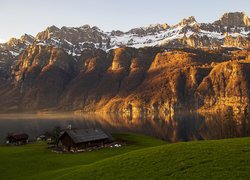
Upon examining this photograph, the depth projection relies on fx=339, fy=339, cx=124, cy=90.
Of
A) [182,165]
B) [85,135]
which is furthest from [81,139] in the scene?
[182,165]

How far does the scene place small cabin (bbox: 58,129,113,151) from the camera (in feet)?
280

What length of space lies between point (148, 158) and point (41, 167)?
24.5 meters

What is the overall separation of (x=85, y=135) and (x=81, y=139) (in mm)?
3423

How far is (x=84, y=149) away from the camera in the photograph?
281 ft

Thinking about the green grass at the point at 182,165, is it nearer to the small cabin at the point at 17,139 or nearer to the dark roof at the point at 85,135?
the dark roof at the point at 85,135

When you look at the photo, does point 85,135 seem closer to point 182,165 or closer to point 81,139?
point 81,139

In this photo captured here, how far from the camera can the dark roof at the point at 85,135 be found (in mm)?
86419

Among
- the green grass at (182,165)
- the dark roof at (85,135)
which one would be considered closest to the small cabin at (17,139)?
the dark roof at (85,135)

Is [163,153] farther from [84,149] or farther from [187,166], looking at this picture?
[84,149]

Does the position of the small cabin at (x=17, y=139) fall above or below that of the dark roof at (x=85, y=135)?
below

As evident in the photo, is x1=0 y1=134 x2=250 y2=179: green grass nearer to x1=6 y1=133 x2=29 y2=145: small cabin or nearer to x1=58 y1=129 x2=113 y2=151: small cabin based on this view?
x1=58 y1=129 x2=113 y2=151: small cabin

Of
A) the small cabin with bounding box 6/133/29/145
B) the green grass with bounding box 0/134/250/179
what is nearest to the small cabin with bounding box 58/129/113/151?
the small cabin with bounding box 6/133/29/145

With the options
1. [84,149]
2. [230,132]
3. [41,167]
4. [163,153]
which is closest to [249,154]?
[163,153]

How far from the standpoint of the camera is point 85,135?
9025 centimetres
